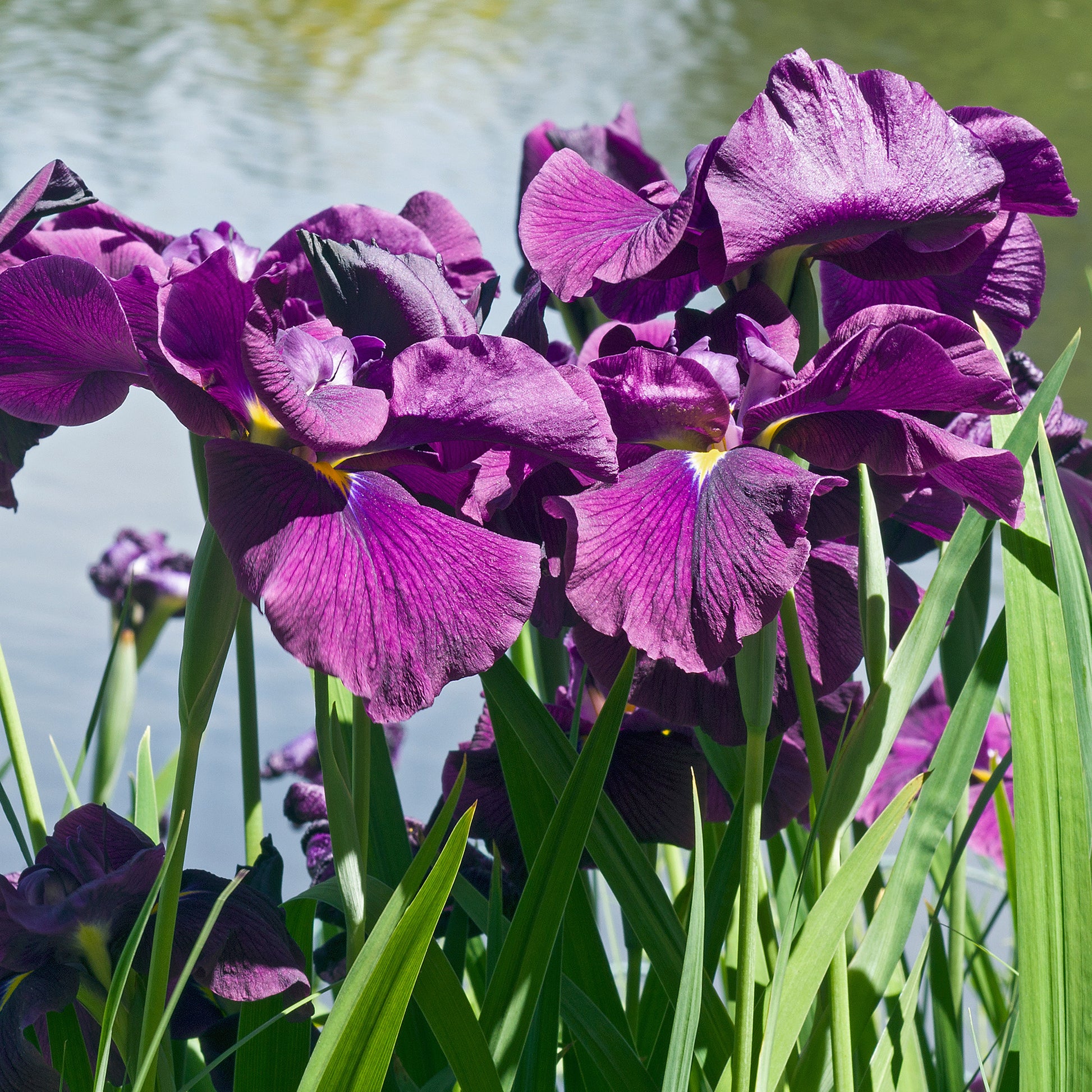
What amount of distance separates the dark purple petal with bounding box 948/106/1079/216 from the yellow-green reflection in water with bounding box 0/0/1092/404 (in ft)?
5.30

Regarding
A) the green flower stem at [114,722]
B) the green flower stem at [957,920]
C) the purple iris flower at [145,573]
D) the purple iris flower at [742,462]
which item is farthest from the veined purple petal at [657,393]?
the purple iris flower at [145,573]

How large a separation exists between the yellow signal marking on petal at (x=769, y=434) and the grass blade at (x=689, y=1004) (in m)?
0.08

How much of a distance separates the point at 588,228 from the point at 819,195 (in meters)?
0.06

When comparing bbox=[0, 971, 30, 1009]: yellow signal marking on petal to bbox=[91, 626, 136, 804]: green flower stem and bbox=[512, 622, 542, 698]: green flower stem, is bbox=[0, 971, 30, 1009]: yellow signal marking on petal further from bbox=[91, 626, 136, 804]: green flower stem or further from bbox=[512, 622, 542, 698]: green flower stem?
bbox=[91, 626, 136, 804]: green flower stem

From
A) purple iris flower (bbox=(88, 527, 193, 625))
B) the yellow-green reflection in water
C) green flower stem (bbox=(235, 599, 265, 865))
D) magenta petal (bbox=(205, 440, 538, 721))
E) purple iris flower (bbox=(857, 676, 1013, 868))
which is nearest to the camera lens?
magenta petal (bbox=(205, 440, 538, 721))

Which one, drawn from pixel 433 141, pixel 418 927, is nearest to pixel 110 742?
pixel 418 927

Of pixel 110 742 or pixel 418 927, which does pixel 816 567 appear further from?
pixel 110 742

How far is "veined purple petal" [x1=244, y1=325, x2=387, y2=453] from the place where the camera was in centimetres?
17

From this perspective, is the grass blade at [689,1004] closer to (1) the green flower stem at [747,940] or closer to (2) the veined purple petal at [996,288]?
(1) the green flower stem at [747,940]

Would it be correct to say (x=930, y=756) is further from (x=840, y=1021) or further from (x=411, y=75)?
(x=411, y=75)

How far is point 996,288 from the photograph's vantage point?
0.27 metres

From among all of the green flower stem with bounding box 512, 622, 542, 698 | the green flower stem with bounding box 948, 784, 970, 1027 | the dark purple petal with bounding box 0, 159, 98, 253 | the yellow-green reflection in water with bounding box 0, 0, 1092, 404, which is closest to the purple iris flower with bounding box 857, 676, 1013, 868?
the green flower stem with bounding box 948, 784, 970, 1027

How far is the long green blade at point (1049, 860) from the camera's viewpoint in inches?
8.9

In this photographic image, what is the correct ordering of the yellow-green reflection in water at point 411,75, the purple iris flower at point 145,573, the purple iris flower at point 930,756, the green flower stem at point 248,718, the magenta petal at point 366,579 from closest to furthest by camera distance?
the magenta petal at point 366,579 → the green flower stem at point 248,718 → the purple iris flower at point 930,756 → the purple iris flower at point 145,573 → the yellow-green reflection in water at point 411,75
